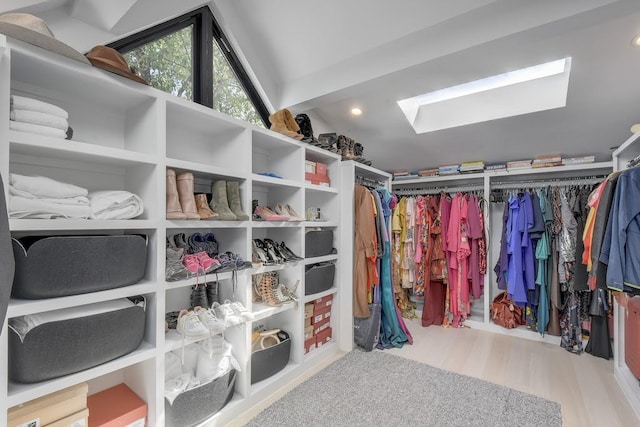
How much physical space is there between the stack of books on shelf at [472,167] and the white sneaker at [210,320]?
2.94 meters

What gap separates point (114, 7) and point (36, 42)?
0.56 meters

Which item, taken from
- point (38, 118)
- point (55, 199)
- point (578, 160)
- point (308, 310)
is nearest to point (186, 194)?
point (55, 199)

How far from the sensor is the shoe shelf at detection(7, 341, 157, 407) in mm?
1009

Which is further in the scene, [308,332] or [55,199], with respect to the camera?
[308,332]

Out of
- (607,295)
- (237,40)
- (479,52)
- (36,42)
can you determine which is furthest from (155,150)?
(607,295)

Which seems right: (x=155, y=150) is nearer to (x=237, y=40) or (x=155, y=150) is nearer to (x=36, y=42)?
(x=36, y=42)

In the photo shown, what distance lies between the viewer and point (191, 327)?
57.1 inches

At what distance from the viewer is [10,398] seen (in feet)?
3.23

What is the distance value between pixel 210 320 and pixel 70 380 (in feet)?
1.90

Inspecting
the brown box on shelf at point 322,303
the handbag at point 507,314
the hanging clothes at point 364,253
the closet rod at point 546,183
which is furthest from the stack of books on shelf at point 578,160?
the brown box on shelf at point 322,303

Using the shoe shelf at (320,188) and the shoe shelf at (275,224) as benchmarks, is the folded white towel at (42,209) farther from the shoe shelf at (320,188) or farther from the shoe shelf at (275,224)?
the shoe shelf at (320,188)

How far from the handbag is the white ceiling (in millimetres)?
1578

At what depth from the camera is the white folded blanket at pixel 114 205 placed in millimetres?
1227

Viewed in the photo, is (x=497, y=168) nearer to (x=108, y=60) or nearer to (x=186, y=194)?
(x=186, y=194)
